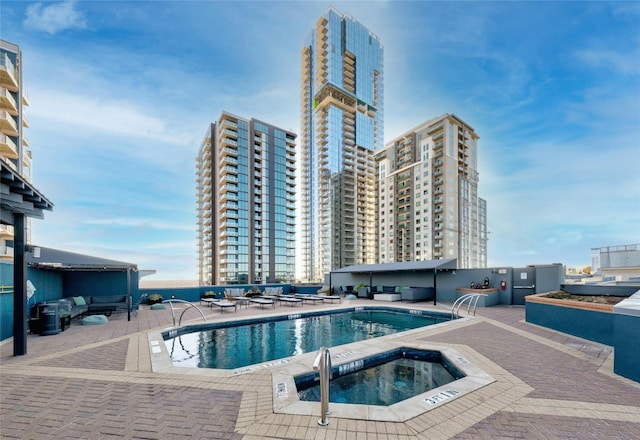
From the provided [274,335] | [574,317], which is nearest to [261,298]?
[274,335]

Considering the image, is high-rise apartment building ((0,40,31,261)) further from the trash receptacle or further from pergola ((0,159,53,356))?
pergola ((0,159,53,356))

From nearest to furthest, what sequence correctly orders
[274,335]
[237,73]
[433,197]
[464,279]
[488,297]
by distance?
[274,335], [488,297], [464,279], [237,73], [433,197]

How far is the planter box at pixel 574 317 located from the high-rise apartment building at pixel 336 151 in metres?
54.4

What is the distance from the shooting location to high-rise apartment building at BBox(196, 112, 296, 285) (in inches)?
1999

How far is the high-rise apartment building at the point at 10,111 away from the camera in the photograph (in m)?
21.7

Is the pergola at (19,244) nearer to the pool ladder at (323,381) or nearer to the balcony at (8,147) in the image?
the pool ladder at (323,381)

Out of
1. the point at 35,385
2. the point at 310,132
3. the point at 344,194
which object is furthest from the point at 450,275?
the point at 310,132

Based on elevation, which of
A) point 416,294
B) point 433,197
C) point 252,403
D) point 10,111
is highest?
point 10,111

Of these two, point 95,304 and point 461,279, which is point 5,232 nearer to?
point 95,304

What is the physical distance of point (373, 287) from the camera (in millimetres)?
20922

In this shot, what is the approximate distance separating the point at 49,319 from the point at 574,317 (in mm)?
15510

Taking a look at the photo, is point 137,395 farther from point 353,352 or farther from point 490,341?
point 490,341

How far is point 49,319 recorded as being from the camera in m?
8.96

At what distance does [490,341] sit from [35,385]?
9.62m
